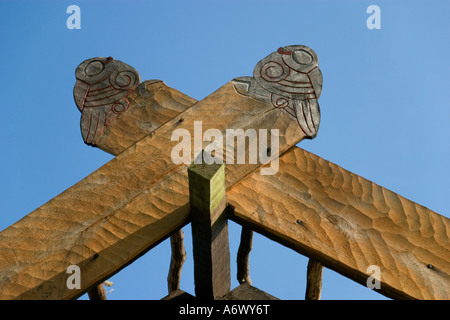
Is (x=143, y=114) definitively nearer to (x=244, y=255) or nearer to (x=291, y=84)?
(x=291, y=84)

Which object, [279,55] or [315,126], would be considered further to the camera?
[279,55]

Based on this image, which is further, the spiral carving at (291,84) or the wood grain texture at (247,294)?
the spiral carving at (291,84)

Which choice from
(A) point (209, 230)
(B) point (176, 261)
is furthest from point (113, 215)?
(B) point (176, 261)

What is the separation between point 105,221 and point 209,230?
47cm

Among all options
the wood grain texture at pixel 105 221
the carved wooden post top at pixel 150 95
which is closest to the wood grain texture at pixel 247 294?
the wood grain texture at pixel 105 221

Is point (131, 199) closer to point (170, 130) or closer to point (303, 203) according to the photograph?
point (170, 130)

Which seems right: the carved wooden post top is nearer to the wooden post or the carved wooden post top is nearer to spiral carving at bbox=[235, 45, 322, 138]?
spiral carving at bbox=[235, 45, 322, 138]

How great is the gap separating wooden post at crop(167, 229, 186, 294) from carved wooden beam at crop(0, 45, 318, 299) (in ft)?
2.76

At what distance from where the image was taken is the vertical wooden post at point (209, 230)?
10.6ft

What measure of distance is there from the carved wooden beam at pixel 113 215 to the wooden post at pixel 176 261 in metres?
0.84

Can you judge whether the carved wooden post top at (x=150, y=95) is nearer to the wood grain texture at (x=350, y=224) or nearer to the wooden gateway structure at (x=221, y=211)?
the wooden gateway structure at (x=221, y=211)

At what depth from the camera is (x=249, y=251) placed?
4.58 m
